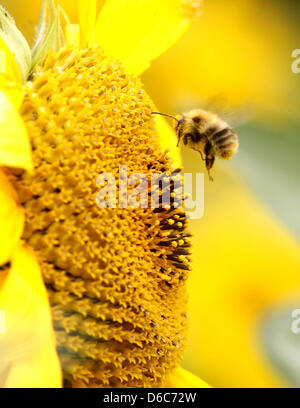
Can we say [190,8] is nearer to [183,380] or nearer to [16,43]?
[16,43]

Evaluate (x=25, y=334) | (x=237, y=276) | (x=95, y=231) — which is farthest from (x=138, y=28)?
(x=237, y=276)

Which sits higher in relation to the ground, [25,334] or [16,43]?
[16,43]

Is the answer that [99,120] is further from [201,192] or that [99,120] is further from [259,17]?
[259,17]

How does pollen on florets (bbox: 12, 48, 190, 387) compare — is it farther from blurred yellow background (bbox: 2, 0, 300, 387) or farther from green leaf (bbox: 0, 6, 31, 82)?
blurred yellow background (bbox: 2, 0, 300, 387)

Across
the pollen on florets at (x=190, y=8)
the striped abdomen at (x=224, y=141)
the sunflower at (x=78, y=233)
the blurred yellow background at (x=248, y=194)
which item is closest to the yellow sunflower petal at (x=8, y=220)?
the sunflower at (x=78, y=233)
